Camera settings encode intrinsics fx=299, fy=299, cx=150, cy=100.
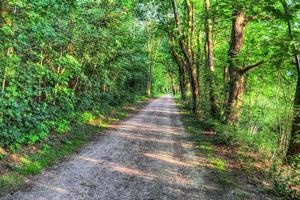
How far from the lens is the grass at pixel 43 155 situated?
645 cm

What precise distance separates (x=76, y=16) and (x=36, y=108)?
364cm

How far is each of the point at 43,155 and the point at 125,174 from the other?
8.54 ft

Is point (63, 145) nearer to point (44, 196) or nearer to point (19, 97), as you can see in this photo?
point (19, 97)

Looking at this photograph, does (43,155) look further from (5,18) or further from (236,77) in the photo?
(236,77)

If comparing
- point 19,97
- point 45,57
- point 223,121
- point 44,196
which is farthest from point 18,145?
point 223,121

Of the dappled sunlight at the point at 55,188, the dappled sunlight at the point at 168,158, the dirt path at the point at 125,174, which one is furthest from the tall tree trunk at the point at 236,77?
the dappled sunlight at the point at 55,188

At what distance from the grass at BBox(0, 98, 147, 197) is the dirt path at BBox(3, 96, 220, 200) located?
1.00ft

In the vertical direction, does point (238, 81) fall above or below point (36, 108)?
above

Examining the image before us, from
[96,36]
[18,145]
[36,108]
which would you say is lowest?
[18,145]

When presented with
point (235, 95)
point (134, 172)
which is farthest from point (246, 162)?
point (235, 95)

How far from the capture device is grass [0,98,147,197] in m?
6.45

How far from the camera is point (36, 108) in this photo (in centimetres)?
934

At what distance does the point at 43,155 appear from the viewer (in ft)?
27.8

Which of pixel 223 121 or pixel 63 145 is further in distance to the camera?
pixel 223 121
